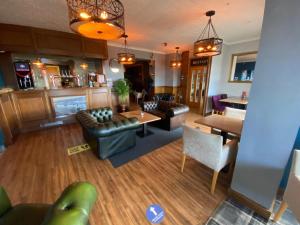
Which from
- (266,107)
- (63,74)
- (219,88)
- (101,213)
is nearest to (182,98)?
(219,88)

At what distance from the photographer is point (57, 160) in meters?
2.64

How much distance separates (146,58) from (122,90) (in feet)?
7.93

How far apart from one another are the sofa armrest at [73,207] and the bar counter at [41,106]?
3669mm

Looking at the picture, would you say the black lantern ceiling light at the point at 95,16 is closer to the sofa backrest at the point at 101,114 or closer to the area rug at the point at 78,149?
the sofa backrest at the point at 101,114

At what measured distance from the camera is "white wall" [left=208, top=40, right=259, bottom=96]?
5145 millimetres

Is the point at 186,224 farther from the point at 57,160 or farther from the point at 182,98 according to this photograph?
the point at 182,98

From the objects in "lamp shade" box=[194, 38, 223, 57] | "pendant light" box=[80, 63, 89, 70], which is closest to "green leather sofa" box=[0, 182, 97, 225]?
"lamp shade" box=[194, 38, 223, 57]

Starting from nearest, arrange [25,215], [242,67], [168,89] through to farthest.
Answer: [25,215]
[242,67]
[168,89]

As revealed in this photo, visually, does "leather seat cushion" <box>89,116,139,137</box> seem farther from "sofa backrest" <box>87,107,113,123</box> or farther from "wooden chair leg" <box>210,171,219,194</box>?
"wooden chair leg" <box>210,171,219,194</box>

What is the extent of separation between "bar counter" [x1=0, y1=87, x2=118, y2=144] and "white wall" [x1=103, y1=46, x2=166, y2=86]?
41.3 inches

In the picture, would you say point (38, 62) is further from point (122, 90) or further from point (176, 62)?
point (176, 62)

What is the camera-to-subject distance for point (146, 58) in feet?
22.7

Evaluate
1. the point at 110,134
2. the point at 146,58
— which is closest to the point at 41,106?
the point at 110,134

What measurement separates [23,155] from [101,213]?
2436mm
